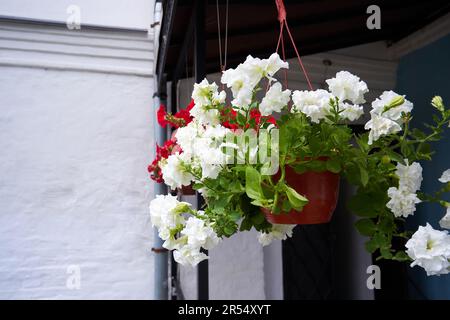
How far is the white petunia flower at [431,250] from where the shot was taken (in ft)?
2.39

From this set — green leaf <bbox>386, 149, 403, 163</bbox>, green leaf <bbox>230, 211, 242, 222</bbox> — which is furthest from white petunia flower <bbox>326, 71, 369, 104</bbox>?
green leaf <bbox>230, 211, 242, 222</bbox>

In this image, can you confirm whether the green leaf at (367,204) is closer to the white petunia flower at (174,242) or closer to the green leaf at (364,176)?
the green leaf at (364,176)

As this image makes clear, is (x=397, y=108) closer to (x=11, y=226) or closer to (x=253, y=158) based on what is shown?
(x=253, y=158)

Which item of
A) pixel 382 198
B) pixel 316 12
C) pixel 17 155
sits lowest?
pixel 382 198

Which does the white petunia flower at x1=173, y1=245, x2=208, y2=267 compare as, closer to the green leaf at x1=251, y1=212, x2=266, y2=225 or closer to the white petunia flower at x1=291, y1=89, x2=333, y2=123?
the green leaf at x1=251, y1=212, x2=266, y2=225

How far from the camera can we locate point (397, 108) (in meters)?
0.81

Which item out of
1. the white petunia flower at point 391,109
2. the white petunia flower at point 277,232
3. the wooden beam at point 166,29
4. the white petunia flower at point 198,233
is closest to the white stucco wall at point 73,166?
the wooden beam at point 166,29

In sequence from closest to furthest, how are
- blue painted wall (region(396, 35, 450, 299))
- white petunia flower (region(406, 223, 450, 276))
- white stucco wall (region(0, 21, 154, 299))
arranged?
white petunia flower (region(406, 223, 450, 276)), white stucco wall (region(0, 21, 154, 299)), blue painted wall (region(396, 35, 450, 299))

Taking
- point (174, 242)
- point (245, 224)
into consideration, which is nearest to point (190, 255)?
point (174, 242)

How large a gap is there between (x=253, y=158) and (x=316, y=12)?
2.02 meters

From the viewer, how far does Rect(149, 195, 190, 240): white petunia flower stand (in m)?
0.91

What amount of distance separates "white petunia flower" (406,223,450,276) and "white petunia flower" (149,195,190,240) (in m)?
0.49
